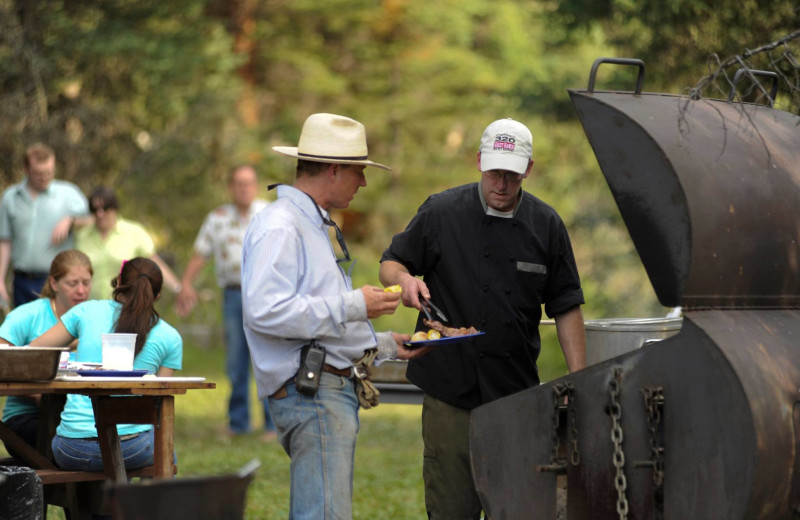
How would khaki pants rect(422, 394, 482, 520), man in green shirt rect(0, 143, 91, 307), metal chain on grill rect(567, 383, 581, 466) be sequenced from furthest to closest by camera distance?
man in green shirt rect(0, 143, 91, 307) → khaki pants rect(422, 394, 482, 520) → metal chain on grill rect(567, 383, 581, 466)

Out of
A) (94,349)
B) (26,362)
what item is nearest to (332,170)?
(26,362)

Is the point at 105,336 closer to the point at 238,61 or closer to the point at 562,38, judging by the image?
the point at 562,38

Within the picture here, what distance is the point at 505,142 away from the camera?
480 cm

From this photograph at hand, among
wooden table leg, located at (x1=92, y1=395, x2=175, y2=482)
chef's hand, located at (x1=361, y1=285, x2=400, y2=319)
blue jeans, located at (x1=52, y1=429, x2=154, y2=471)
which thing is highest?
chef's hand, located at (x1=361, y1=285, x2=400, y2=319)

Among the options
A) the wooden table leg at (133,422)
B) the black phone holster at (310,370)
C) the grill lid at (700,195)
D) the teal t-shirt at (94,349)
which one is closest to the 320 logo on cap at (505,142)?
the grill lid at (700,195)

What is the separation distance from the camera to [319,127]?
4.42 meters

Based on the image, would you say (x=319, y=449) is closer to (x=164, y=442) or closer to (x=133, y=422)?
(x=164, y=442)

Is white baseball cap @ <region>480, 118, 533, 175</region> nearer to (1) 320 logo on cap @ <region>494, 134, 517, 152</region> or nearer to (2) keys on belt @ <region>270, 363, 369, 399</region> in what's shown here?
(1) 320 logo on cap @ <region>494, 134, 517, 152</region>

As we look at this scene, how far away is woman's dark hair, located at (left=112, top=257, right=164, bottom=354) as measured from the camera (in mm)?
5664

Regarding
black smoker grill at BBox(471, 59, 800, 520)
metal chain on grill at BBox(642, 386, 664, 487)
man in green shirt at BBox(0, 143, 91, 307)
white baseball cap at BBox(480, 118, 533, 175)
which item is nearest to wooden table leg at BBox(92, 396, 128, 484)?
black smoker grill at BBox(471, 59, 800, 520)

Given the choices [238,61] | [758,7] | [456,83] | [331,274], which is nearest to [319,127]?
[331,274]

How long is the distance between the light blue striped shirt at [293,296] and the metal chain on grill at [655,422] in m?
1.02

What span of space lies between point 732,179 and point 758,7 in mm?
5453

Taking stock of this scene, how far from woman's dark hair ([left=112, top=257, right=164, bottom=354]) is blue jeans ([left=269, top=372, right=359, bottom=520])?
5.35 feet
